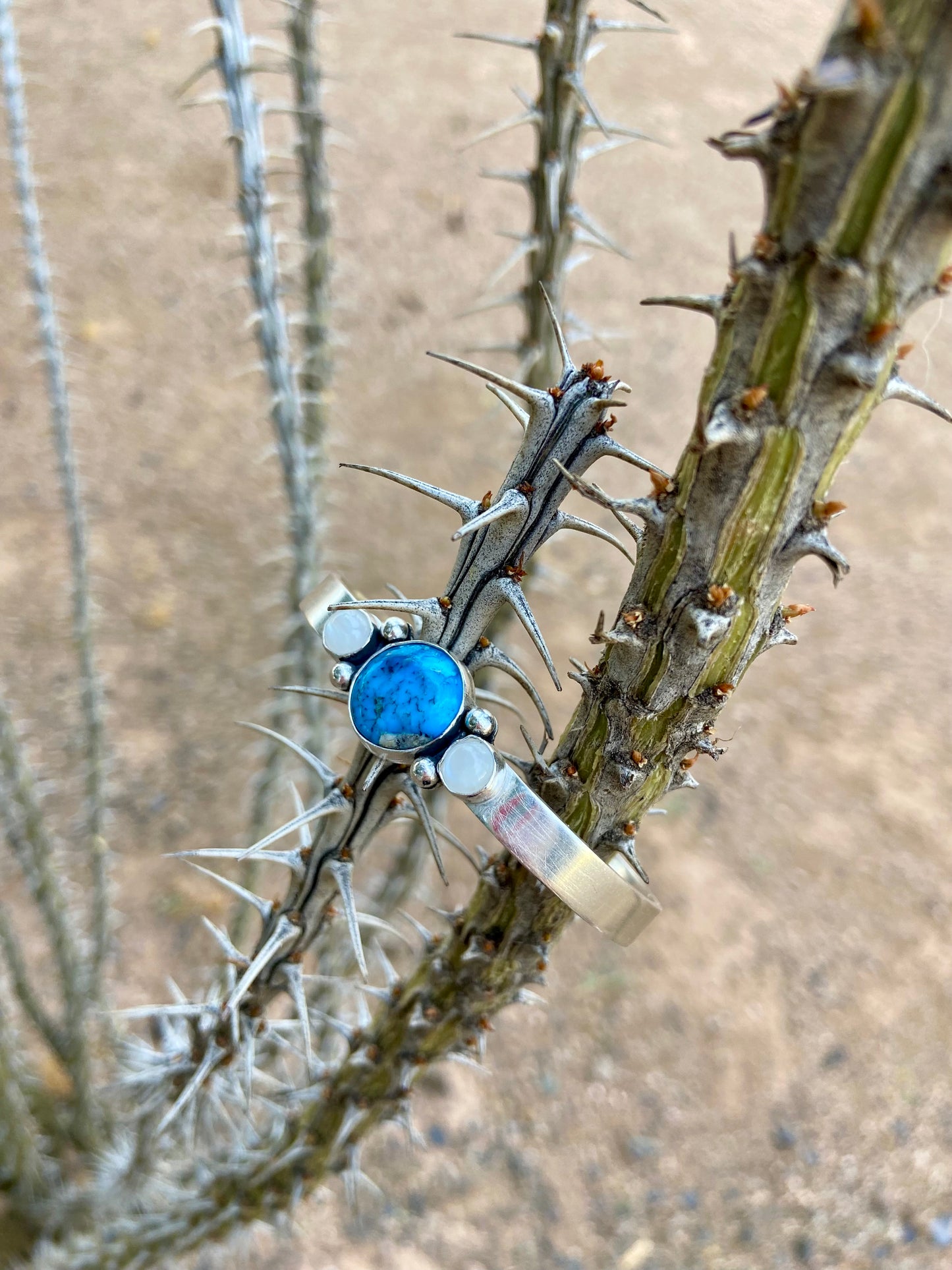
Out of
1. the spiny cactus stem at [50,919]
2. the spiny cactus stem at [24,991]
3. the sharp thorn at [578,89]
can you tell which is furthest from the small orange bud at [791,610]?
the spiny cactus stem at [24,991]

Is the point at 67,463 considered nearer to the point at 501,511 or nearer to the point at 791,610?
the point at 501,511

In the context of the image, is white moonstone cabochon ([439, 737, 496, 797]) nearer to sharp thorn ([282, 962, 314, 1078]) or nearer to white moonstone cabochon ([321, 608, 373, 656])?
white moonstone cabochon ([321, 608, 373, 656])

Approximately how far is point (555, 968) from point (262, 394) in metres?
2.88

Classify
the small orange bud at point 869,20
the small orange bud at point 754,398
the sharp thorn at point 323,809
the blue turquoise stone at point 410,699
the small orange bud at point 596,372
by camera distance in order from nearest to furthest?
the small orange bud at point 869,20 → the small orange bud at point 754,398 → the small orange bud at point 596,372 → the blue turquoise stone at point 410,699 → the sharp thorn at point 323,809

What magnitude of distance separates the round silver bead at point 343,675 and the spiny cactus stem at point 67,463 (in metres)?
1.20

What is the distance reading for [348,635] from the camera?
0.79 meters

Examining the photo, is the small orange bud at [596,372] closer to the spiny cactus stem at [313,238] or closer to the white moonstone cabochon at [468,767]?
the white moonstone cabochon at [468,767]

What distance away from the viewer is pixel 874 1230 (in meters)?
2.35

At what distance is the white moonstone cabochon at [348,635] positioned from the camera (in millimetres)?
789

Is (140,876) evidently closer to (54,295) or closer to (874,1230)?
(874,1230)

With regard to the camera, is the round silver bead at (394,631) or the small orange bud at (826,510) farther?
the round silver bead at (394,631)

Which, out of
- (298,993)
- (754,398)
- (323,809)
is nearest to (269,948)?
(298,993)

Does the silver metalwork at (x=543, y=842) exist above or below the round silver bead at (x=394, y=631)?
below

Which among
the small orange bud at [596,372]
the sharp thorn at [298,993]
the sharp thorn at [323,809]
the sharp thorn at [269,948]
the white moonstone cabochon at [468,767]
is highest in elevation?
the small orange bud at [596,372]
